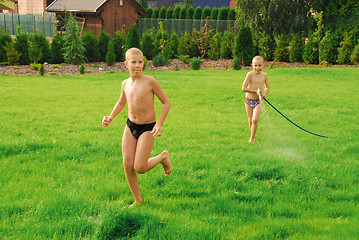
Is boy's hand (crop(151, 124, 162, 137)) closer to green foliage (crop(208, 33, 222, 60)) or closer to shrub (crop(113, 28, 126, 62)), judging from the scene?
shrub (crop(113, 28, 126, 62))

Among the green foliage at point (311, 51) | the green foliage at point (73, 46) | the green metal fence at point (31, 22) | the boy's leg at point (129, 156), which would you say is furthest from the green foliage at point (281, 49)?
the boy's leg at point (129, 156)

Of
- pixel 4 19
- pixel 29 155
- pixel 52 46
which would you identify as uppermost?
pixel 4 19

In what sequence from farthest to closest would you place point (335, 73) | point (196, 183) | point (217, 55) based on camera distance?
point (217, 55) → point (335, 73) → point (196, 183)

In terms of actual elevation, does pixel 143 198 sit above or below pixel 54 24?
below

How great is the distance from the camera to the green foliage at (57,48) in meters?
22.2

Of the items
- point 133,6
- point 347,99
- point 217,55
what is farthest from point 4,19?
point 347,99

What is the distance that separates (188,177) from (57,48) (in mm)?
19326

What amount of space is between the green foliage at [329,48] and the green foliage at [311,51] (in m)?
0.52

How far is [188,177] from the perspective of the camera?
517 cm

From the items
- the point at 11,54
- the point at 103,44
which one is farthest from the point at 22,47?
the point at 103,44

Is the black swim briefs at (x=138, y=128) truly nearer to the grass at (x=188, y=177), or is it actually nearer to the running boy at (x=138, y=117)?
the running boy at (x=138, y=117)

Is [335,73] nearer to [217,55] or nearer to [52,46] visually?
[217,55]

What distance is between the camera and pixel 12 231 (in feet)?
11.6

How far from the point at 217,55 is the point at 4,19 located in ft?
73.0
